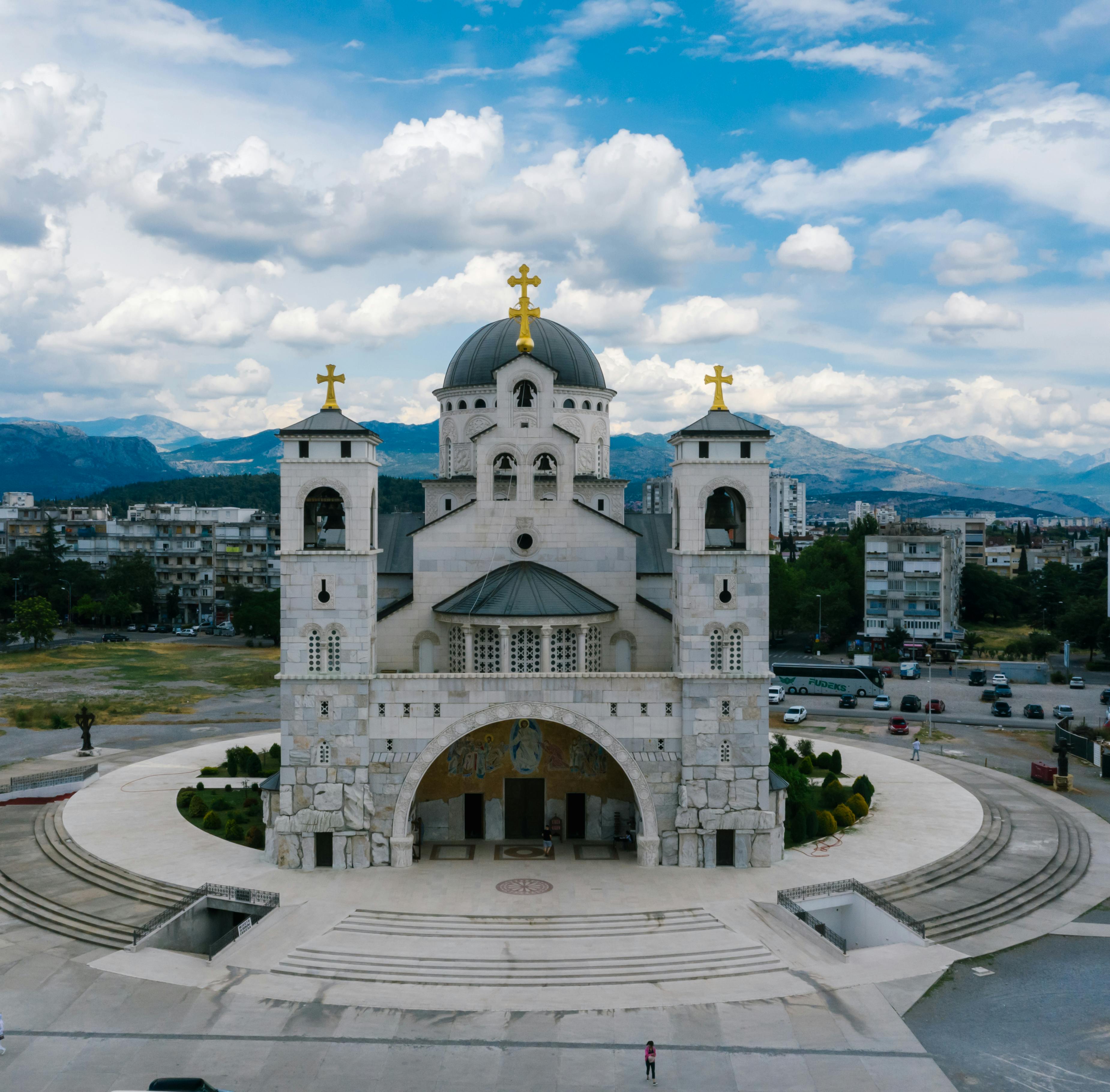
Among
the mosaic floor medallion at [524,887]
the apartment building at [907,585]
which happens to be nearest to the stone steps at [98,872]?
the mosaic floor medallion at [524,887]

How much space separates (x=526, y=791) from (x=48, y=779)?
2383 cm

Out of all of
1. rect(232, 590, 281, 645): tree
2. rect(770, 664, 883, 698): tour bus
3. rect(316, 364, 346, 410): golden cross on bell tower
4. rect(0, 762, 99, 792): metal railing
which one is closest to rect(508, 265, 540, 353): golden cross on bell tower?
rect(316, 364, 346, 410): golden cross on bell tower

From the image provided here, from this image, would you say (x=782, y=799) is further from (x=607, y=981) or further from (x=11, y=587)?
(x=11, y=587)

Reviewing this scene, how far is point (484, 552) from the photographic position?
131 feet

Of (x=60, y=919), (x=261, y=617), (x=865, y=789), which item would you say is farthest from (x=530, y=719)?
(x=261, y=617)

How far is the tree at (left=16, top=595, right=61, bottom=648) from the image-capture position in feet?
289

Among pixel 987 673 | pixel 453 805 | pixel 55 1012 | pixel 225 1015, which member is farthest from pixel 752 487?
pixel 987 673

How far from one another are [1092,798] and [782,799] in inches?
788

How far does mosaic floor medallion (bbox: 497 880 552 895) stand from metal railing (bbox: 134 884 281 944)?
7.22 meters

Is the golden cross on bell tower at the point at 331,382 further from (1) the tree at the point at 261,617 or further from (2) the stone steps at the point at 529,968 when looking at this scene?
(1) the tree at the point at 261,617

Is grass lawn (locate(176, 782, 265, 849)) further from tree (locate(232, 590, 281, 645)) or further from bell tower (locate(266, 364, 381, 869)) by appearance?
tree (locate(232, 590, 281, 645))

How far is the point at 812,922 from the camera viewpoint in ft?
98.4

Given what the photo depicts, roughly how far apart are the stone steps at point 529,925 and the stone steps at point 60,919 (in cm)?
684

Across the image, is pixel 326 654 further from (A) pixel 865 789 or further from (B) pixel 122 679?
(B) pixel 122 679
